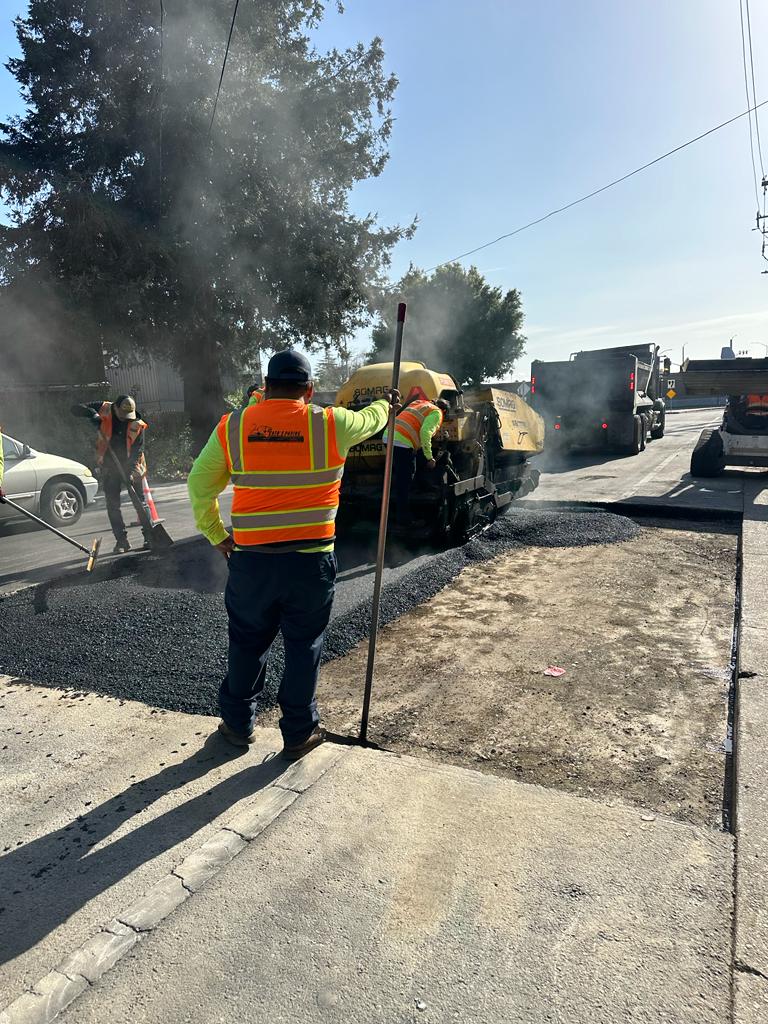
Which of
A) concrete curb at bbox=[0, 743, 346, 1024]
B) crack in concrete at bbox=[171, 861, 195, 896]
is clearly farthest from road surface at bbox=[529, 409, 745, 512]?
crack in concrete at bbox=[171, 861, 195, 896]

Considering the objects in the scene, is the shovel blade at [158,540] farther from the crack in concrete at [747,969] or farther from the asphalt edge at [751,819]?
the crack in concrete at [747,969]

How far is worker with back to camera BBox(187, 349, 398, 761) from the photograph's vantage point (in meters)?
2.81

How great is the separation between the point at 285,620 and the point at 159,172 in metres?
15.2

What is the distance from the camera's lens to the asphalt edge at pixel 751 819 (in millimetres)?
1709

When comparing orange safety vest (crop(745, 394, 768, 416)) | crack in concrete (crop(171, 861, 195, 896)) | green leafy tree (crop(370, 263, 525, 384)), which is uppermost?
green leafy tree (crop(370, 263, 525, 384))

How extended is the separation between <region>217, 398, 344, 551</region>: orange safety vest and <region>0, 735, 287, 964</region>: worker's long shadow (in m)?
1.00

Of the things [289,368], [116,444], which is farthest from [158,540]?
[289,368]

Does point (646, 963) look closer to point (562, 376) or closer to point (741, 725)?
point (741, 725)

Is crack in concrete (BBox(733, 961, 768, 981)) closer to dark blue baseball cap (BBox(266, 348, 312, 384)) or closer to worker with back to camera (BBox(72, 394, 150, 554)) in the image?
dark blue baseball cap (BBox(266, 348, 312, 384))

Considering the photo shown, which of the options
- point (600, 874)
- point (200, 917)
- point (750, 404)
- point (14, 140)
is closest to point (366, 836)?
point (200, 917)

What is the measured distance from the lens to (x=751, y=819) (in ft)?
7.72

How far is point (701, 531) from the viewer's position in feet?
25.7

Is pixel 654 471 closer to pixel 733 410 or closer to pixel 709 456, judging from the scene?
pixel 709 456

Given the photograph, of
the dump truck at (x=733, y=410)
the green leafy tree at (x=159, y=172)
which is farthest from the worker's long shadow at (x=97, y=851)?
the green leafy tree at (x=159, y=172)
